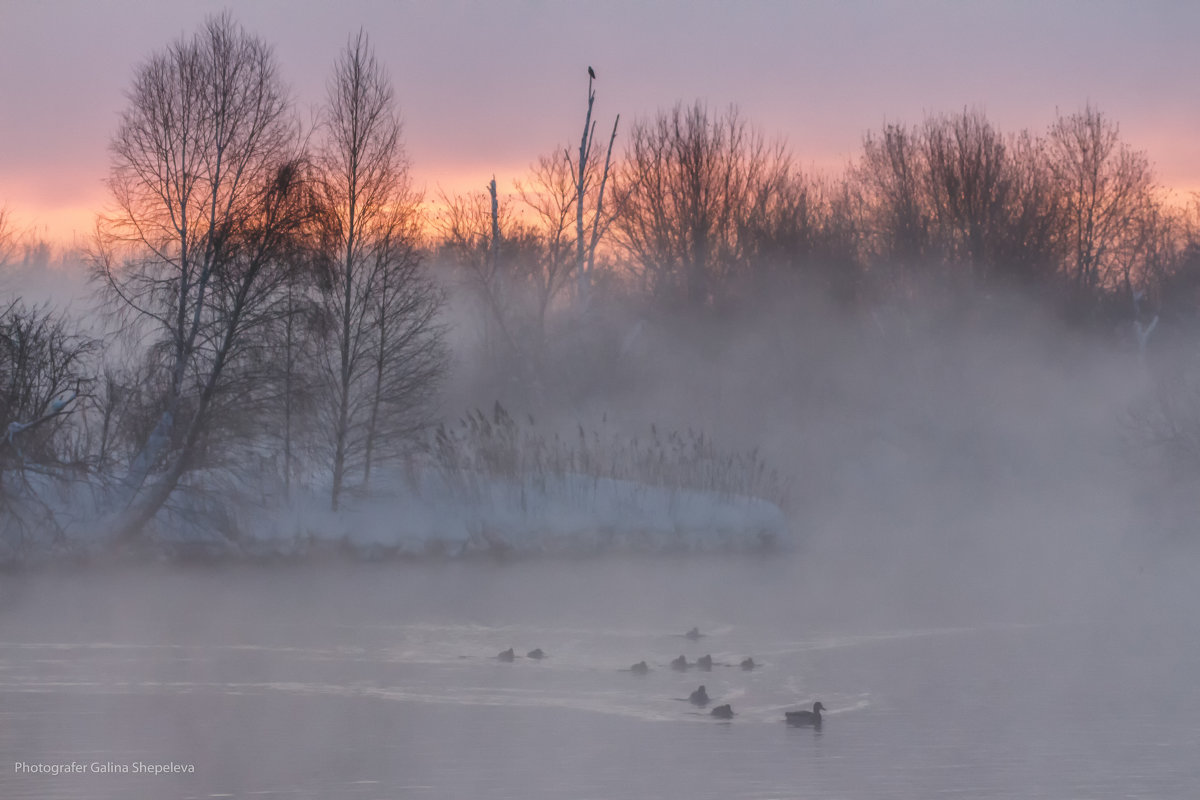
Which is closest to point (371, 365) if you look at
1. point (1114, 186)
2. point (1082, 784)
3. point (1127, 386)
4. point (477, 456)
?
point (477, 456)

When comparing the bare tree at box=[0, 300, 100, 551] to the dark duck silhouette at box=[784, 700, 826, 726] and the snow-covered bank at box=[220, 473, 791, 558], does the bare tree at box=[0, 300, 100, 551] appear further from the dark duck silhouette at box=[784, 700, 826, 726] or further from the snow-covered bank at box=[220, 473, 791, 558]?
the dark duck silhouette at box=[784, 700, 826, 726]

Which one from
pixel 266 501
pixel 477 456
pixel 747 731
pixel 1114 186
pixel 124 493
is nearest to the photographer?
pixel 747 731

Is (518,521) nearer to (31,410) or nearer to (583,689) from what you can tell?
(31,410)

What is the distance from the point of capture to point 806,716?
9875mm

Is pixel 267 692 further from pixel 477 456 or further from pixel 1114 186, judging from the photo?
pixel 1114 186

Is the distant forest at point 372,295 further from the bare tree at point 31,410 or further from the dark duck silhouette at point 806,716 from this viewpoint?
the dark duck silhouette at point 806,716

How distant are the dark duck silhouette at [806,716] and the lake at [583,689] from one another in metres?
0.14

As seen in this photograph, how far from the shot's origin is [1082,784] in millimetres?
8344

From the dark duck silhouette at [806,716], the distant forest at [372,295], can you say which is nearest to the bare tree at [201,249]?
the distant forest at [372,295]

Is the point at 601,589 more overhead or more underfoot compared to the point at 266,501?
more underfoot

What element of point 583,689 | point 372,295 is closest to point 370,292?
point 372,295

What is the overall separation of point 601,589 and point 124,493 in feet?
26.3

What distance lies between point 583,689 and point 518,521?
10.5m

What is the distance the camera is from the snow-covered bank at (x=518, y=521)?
2108cm
